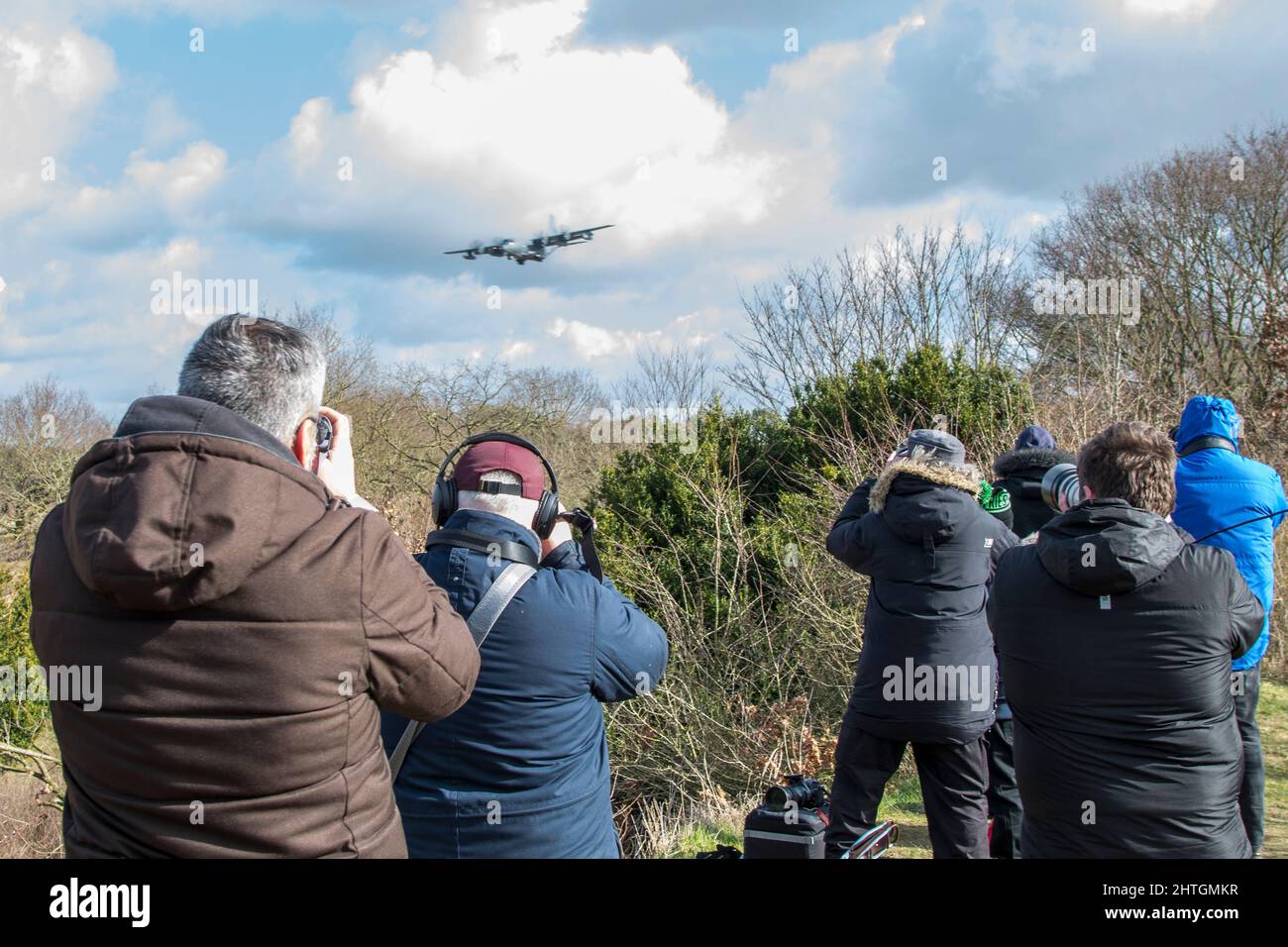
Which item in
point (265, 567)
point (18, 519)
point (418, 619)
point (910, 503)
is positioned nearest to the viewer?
point (265, 567)

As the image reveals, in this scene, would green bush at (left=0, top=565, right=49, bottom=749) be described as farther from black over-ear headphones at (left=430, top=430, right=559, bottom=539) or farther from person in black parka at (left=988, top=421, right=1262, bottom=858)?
person in black parka at (left=988, top=421, right=1262, bottom=858)

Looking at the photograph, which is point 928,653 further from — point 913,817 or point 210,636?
point 210,636

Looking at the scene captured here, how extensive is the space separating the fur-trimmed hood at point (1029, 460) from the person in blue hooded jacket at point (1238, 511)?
551mm

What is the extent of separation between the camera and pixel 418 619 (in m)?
1.93

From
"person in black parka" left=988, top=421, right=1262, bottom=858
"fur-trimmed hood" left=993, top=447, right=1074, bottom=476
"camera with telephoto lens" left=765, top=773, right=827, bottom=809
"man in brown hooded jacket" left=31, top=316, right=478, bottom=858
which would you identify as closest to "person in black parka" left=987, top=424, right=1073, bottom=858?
"fur-trimmed hood" left=993, top=447, right=1074, bottom=476

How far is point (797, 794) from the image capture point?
3.48 meters

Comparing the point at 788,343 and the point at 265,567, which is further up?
the point at 788,343

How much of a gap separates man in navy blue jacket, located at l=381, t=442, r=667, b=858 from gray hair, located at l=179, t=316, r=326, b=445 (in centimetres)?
59

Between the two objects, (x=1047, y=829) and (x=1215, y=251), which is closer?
(x=1047, y=829)

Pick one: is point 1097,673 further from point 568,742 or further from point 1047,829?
point 568,742

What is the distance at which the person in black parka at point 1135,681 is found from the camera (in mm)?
2662

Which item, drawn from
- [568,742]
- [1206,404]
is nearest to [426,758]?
[568,742]

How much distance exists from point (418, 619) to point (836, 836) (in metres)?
2.96
